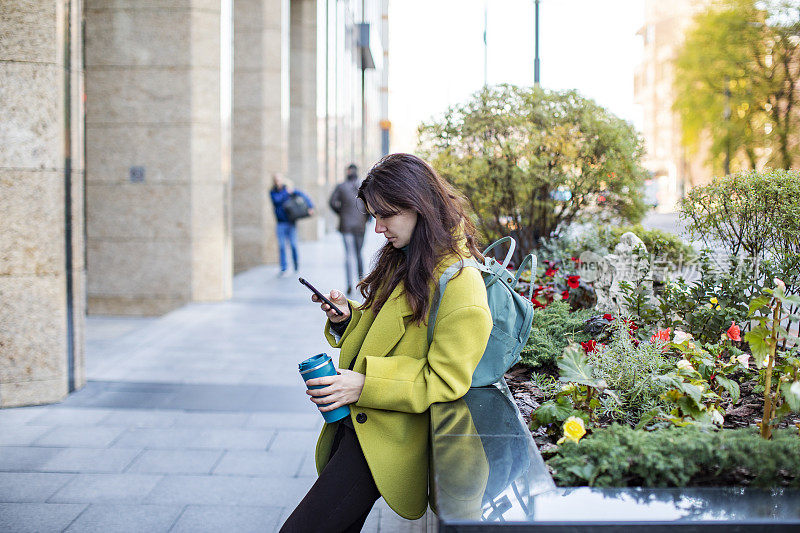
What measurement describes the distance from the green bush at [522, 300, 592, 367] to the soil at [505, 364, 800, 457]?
84 mm

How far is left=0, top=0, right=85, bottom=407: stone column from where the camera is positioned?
542 centimetres

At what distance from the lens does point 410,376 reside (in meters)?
2.38

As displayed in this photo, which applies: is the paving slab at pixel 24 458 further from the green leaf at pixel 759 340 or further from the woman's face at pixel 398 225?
the green leaf at pixel 759 340

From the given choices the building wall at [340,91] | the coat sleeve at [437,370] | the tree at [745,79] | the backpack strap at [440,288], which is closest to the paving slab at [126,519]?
the coat sleeve at [437,370]

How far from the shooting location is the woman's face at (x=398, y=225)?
2480 mm

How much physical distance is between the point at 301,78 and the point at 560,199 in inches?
588

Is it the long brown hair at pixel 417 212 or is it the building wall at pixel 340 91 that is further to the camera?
the building wall at pixel 340 91

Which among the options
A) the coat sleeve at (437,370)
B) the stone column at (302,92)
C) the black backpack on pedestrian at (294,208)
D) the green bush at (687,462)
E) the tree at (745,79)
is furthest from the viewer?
the tree at (745,79)

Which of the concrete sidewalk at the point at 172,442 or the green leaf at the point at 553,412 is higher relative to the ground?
the green leaf at the point at 553,412

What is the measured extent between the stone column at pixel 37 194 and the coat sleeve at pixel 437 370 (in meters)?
4.00

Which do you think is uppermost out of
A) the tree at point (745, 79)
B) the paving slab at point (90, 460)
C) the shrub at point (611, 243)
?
the tree at point (745, 79)

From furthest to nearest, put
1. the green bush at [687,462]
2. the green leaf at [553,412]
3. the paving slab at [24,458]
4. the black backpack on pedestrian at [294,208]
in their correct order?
the black backpack on pedestrian at [294,208] → the paving slab at [24,458] → the green leaf at [553,412] → the green bush at [687,462]

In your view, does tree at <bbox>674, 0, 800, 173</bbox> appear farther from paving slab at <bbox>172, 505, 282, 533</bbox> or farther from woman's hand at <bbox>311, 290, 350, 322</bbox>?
woman's hand at <bbox>311, 290, 350, 322</bbox>

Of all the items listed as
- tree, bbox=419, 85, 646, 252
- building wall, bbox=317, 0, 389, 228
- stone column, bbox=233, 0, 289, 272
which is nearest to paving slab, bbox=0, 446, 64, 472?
tree, bbox=419, 85, 646, 252
